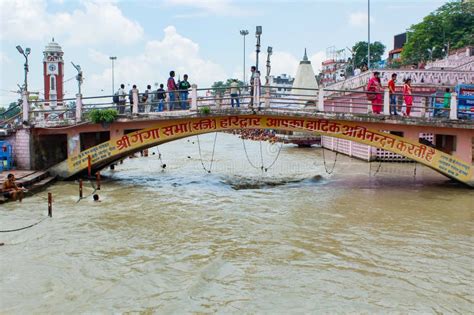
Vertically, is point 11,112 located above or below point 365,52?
below

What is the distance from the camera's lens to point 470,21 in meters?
49.1

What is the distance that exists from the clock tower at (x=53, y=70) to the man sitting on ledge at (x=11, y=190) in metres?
15.6

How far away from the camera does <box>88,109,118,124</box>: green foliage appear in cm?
1678

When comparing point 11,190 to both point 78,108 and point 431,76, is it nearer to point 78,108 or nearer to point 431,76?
point 78,108

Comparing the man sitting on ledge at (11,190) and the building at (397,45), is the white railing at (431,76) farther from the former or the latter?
the building at (397,45)

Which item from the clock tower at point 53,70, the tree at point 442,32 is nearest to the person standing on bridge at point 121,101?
the clock tower at point 53,70

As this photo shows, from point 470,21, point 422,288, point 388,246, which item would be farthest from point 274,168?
point 470,21

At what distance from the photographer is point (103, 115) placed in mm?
16797

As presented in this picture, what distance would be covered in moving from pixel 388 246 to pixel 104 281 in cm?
549

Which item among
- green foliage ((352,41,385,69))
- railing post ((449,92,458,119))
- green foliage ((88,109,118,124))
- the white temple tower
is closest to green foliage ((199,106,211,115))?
green foliage ((88,109,118,124))

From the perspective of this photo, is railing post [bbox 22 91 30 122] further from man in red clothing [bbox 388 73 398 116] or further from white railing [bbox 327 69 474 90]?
white railing [bbox 327 69 474 90]

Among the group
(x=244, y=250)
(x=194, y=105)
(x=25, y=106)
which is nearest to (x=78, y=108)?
(x=25, y=106)

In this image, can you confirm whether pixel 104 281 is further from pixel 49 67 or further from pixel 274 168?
pixel 49 67

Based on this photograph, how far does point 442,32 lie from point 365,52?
23735 millimetres
